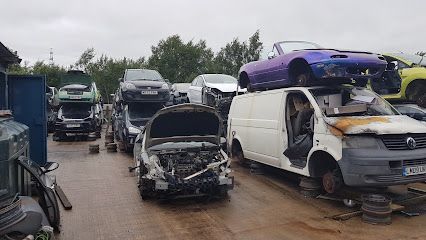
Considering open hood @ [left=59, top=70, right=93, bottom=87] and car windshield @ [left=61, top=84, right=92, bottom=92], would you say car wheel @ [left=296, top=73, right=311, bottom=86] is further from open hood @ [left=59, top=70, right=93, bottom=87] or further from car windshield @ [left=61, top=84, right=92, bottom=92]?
open hood @ [left=59, top=70, right=93, bottom=87]

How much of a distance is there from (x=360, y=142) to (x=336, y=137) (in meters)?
0.36

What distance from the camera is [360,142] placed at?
19.2ft

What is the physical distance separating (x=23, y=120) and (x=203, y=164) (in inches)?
176

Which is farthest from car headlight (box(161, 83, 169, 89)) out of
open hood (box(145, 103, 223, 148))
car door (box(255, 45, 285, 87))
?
open hood (box(145, 103, 223, 148))

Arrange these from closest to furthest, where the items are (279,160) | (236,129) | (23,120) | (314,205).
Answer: (314,205) → (279,160) → (23,120) → (236,129)

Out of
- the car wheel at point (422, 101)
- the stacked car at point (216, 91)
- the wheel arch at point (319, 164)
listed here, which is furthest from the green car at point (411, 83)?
the wheel arch at point (319, 164)

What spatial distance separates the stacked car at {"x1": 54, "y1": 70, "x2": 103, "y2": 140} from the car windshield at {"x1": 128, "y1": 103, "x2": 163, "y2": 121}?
13.0ft

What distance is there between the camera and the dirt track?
17.2 feet

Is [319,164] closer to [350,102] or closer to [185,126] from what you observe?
[350,102]

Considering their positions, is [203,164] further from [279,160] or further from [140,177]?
[279,160]

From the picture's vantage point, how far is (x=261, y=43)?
34531 mm

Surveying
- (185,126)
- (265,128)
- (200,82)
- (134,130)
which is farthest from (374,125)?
(200,82)

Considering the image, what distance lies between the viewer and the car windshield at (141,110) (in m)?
12.3

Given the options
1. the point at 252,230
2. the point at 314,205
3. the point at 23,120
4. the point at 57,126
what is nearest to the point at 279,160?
the point at 314,205
